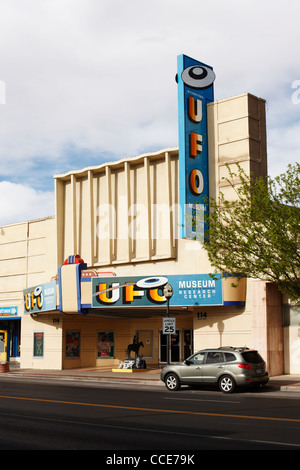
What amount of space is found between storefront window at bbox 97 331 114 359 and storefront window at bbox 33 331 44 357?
3.75 m

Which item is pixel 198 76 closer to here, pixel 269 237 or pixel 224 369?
pixel 269 237

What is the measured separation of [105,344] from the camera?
3897 cm

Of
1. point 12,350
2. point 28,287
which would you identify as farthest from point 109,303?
point 12,350

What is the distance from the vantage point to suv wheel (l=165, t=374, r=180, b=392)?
23.0 metres

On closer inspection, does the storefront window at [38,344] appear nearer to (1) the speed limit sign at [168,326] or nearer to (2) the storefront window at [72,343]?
(2) the storefront window at [72,343]

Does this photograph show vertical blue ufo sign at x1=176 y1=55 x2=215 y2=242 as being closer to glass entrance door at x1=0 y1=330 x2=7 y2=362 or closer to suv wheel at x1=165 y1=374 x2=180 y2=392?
suv wheel at x1=165 y1=374 x2=180 y2=392

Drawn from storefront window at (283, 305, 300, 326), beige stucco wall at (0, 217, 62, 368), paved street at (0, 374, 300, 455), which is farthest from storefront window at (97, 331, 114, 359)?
paved street at (0, 374, 300, 455)

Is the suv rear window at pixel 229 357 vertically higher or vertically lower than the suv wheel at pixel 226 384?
higher

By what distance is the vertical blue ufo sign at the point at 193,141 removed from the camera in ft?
98.8

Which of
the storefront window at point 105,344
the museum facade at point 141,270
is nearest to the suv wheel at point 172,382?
the museum facade at point 141,270

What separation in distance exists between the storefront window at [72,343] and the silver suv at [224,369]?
1569cm

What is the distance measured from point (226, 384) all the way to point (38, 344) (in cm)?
2011

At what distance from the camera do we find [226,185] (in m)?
31.0

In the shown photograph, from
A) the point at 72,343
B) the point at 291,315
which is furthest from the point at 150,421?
the point at 72,343
